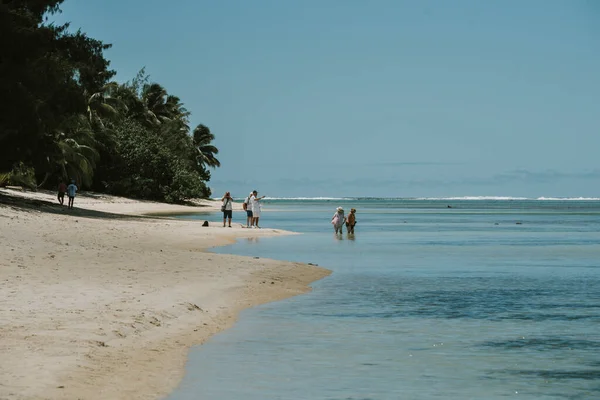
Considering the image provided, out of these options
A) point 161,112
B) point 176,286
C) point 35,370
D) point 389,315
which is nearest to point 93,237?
point 176,286

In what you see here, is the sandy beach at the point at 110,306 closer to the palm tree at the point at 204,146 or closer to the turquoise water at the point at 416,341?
the turquoise water at the point at 416,341

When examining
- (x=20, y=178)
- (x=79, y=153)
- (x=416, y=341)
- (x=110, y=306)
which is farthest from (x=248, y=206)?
(x=416, y=341)

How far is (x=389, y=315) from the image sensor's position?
1659cm

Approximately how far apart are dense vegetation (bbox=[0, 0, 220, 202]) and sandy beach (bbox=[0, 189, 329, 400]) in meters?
14.9

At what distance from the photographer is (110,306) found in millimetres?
14484

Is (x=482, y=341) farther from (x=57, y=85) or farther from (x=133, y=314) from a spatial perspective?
(x=57, y=85)

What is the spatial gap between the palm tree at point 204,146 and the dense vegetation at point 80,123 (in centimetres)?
15

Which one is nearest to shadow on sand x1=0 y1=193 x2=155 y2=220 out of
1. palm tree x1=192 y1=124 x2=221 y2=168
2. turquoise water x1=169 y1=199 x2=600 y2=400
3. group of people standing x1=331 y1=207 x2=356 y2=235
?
group of people standing x1=331 y1=207 x2=356 y2=235

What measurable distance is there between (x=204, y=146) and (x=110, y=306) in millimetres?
117513

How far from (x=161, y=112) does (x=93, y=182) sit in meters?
22.0

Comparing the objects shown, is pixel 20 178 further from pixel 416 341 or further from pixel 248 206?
pixel 416 341

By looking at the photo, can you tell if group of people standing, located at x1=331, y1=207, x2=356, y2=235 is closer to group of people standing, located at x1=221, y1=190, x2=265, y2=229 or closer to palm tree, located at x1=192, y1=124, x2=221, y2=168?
group of people standing, located at x1=221, y1=190, x2=265, y2=229

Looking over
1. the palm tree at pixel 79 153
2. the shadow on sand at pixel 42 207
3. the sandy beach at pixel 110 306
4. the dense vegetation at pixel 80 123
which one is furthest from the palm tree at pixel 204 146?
the sandy beach at pixel 110 306

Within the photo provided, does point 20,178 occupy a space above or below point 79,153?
below
